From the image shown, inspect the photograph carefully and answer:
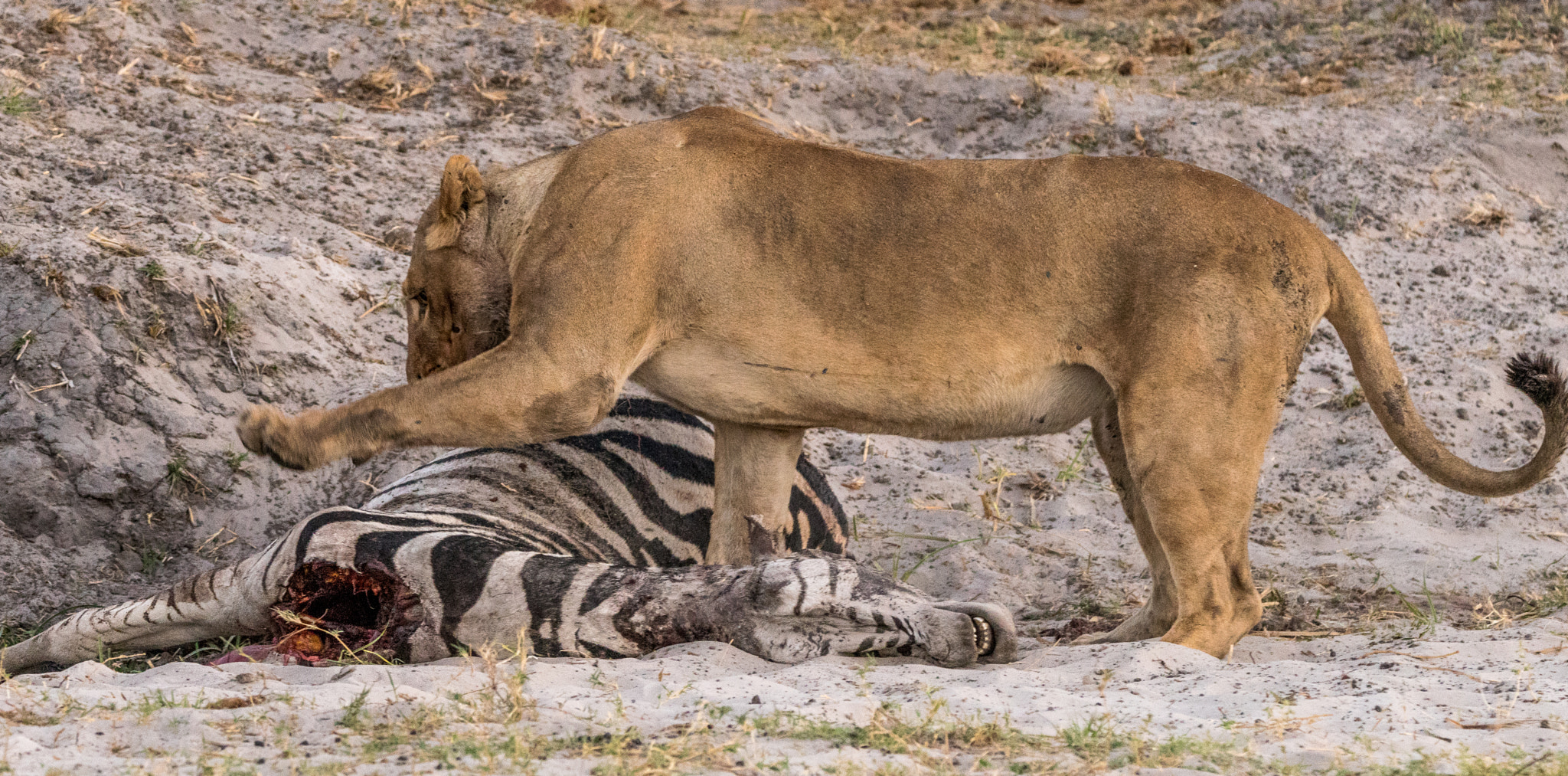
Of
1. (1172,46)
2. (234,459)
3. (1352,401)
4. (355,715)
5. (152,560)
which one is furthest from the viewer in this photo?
(1172,46)

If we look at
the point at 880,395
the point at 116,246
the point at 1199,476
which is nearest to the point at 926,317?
the point at 880,395

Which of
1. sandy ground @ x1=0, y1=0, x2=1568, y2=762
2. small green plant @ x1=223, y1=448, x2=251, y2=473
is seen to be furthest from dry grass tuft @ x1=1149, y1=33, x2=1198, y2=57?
small green plant @ x1=223, y1=448, x2=251, y2=473

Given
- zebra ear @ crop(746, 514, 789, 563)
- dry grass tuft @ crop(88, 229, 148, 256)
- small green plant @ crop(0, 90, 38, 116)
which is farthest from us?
small green plant @ crop(0, 90, 38, 116)

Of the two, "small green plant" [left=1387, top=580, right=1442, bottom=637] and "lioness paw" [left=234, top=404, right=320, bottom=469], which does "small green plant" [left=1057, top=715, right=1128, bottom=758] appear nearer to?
"small green plant" [left=1387, top=580, right=1442, bottom=637]

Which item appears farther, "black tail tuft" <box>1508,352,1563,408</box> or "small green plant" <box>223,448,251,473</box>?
"small green plant" <box>223,448,251,473</box>

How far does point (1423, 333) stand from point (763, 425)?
Answer: 393cm

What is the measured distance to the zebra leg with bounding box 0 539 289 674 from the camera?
3916 mm

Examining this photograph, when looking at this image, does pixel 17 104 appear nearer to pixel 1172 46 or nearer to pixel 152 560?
pixel 152 560

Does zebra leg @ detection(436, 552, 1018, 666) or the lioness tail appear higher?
the lioness tail

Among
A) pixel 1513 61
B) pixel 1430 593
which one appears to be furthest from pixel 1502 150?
pixel 1430 593

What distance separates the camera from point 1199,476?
13.1 feet

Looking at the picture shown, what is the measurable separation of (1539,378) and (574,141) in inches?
189

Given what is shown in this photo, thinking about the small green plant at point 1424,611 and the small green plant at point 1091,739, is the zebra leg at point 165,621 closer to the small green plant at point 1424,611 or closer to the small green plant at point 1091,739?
the small green plant at point 1091,739

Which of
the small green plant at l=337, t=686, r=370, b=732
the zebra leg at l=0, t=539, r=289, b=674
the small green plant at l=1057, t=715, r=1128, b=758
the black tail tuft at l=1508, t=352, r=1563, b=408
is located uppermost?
the black tail tuft at l=1508, t=352, r=1563, b=408
